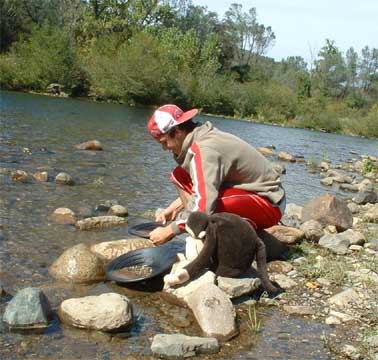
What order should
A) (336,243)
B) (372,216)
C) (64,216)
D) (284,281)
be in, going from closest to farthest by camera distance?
(284,281), (336,243), (64,216), (372,216)

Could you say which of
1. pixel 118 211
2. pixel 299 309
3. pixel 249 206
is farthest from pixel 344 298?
pixel 118 211

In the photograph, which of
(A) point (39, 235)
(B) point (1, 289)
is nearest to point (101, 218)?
(A) point (39, 235)

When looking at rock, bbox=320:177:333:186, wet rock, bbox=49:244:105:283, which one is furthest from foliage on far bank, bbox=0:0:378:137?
wet rock, bbox=49:244:105:283

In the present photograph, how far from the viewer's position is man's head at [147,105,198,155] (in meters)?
4.20

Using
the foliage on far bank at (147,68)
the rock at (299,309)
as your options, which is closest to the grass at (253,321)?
the rock at (299,309)

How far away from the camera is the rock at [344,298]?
4.12m

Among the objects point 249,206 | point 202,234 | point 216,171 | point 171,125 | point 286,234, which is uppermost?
point 171,125

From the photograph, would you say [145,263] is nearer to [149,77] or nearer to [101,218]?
[101,218]

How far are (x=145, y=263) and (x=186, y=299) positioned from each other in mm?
835

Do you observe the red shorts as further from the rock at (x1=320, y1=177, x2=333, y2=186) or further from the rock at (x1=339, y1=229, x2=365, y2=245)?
the rock at (x1=320, y1=177, x2=333, y2=186)

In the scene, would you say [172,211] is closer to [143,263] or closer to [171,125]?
[143,263]

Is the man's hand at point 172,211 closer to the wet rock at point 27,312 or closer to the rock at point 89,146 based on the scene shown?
the wet rock at point 27,312

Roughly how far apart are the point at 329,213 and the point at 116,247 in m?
3.06

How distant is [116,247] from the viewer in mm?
5109
